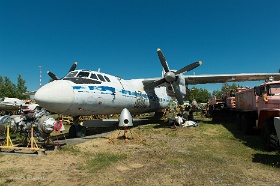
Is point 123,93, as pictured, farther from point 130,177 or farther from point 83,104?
point 130,177

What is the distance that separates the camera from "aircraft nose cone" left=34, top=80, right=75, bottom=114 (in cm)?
1162

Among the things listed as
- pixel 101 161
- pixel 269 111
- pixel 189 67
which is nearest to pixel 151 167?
pixel 101 161

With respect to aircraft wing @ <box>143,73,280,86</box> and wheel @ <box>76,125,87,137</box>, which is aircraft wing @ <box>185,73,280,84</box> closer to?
aircraft wing @ <box>143,73,280,86</box>

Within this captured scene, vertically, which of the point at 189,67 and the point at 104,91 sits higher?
the point at 189,67

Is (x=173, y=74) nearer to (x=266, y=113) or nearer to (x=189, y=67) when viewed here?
(x=189, y=67)

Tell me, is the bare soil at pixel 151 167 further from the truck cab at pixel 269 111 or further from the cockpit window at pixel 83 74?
the cockpit window at pixel 83 74

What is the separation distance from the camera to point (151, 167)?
7.29 m

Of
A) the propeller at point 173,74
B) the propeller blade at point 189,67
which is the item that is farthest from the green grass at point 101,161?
the propeller blade at point 189,67

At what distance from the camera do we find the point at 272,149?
923 centimetres

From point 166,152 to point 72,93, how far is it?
6.05 m

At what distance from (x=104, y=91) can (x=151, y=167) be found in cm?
856

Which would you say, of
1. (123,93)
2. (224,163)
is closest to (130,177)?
(224,163)

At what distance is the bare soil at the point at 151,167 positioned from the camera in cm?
602

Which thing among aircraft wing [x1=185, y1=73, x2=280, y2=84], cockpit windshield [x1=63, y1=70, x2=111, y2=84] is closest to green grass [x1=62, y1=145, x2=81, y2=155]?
cockpit windshield [x1=63, y1=70, x2=111, y2=84]
